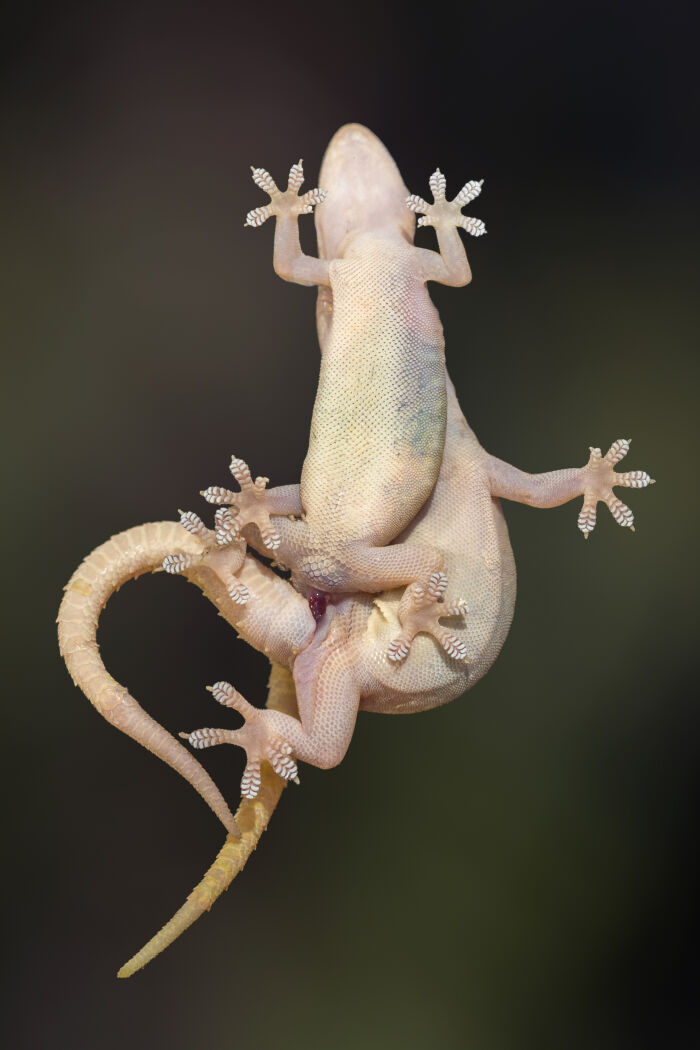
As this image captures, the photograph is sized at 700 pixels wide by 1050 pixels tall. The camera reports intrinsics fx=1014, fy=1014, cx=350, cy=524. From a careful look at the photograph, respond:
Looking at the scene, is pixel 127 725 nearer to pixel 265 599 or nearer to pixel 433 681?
pixel 265 599

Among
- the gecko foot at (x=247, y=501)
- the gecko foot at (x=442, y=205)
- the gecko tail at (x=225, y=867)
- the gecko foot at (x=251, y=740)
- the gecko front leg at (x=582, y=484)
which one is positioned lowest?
the gecko tail at (x=225, y=867)

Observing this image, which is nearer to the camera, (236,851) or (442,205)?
(236,851)

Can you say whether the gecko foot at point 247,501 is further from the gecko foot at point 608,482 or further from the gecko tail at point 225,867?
the gecko foot at point 608,482

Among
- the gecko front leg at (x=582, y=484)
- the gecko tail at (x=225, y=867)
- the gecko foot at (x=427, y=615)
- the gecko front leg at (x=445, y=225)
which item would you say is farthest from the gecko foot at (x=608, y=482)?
the gecko tail at (x=225, y=867)

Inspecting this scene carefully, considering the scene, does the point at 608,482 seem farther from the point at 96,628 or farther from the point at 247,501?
the point at 96,628

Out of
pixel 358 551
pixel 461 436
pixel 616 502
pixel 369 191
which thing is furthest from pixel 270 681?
pixel 369 191

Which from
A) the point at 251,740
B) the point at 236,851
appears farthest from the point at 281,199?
the point at 236,851
